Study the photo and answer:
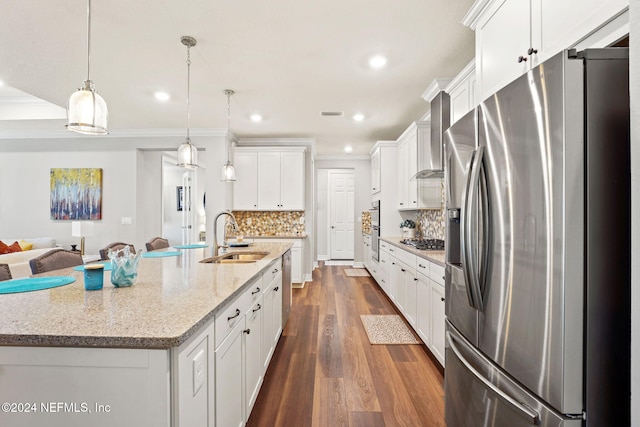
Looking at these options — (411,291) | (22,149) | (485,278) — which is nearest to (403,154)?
(411,291)

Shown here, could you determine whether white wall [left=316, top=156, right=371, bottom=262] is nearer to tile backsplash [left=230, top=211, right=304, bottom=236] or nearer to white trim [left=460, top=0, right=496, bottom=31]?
tile backsplash [left=230, top=211, right=304, bottom=236]

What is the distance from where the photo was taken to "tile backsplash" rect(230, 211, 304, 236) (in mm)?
5926

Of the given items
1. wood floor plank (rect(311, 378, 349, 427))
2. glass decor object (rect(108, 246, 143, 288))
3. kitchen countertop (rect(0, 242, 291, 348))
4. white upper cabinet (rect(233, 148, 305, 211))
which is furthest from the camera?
white upper cabinet (rect(233, 148, 305, 211))

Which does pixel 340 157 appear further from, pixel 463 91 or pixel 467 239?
pixel 467 239

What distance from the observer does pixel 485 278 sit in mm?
1222

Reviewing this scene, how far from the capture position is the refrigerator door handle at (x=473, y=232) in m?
1.23

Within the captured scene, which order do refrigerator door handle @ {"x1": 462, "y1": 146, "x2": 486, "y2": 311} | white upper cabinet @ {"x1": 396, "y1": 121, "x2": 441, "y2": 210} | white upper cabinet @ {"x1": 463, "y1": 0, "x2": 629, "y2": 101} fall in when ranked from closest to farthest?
white upper cabinet @ {"x1": 463, "y1": 0, "x2": 629, "y2": 101} → refrigerator door handle @ {"x1": 462, "y1": 146, "x2": 486, "y2": 311} → white upper cabinet @ {"x1": 396, "y1": 121, "x2": 441, "y2": 210}

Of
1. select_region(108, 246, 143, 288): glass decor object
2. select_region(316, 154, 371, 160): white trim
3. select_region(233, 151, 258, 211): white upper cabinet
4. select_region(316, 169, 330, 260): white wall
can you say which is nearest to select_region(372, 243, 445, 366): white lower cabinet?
select_region(108, 246, 143, 288): glass decor object

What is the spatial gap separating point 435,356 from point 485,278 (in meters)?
1.63

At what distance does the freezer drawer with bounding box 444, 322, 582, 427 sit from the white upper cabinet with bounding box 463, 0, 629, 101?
49.9 inches

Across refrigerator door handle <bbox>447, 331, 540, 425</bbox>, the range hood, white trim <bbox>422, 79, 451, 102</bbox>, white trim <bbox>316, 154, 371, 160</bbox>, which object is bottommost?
refrigerator door handle <bbox>447, 331, 540, 425</bbox>

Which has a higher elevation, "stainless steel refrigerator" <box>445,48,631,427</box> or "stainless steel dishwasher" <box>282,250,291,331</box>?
"stainless steel refrigerator" <box>445,48,631,427</box>

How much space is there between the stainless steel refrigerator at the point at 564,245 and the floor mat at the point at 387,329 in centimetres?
196

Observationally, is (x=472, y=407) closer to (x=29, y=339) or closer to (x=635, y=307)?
(x=635, y=307)
